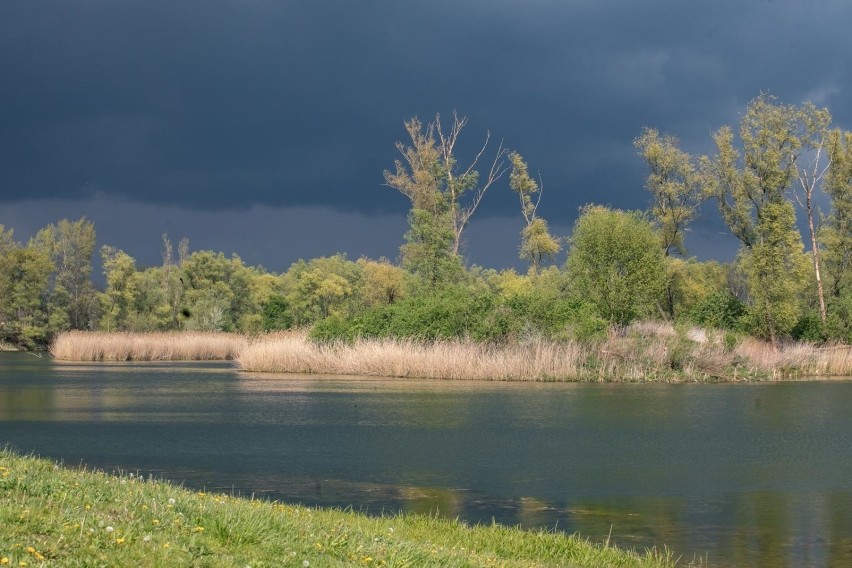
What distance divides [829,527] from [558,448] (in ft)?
25.5

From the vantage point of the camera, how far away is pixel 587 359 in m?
41.0

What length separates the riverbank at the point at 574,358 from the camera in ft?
132

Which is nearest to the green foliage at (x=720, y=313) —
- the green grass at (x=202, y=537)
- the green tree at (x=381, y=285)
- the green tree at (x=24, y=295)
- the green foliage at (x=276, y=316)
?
the green tree at (x=381, y=285)

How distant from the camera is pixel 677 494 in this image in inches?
604

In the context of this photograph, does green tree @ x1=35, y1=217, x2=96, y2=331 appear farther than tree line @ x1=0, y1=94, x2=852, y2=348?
Yes

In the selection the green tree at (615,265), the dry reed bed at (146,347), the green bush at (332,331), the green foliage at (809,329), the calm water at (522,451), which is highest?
the green tree at (615,265)

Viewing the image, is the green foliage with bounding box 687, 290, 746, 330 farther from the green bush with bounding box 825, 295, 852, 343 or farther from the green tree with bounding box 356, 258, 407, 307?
the green tree with bounding box 356, 258, 407, 307

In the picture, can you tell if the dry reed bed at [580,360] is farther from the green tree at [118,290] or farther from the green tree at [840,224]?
the green tree at [118,290]

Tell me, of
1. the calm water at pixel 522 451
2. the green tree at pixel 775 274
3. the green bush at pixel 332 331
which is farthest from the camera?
the green tree at pixel 775 274

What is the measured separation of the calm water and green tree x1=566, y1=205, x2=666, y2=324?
14.7 m

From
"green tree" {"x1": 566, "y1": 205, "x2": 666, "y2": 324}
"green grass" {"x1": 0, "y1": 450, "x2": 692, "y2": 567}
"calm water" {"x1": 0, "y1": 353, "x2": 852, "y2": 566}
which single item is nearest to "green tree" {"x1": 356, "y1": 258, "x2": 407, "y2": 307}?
"green tree" {"x1": 566, "y1": 205, "x2": 666, "y2": 324}

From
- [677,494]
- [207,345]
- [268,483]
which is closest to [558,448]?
[677,494]

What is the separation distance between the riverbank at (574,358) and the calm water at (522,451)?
3794 millimetres

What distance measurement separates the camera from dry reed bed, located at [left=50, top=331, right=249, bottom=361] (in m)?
61.5
